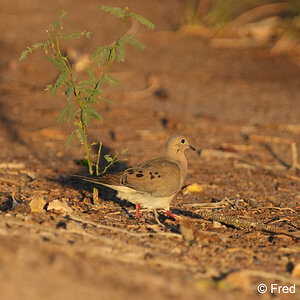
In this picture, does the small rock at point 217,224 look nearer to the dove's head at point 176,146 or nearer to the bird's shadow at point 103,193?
the bird's shadow at point 103,193

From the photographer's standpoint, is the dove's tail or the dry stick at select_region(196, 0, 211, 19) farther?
the dry stick at select_region(196, 0, 211, 19)

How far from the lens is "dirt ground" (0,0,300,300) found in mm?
3871

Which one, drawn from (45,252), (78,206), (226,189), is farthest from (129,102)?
(45,252)

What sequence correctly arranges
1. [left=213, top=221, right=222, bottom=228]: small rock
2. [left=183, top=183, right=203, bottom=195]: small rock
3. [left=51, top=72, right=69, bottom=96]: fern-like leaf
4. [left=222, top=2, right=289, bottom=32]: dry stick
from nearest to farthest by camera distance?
[left=51, top=72, right=69, bottom=96]: fern-like leaf → [left=213, top=221, right=222, bottom=228]: small rock → [left=183, top=183, right=203, bottom=195]: small rock → [left=222, top=2, right=289, bottom=32]: dry stick

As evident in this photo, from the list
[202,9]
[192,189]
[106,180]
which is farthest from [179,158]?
[202,9]

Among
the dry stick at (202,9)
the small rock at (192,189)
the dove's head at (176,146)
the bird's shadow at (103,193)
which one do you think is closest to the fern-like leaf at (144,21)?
the dove's head at (176,146)

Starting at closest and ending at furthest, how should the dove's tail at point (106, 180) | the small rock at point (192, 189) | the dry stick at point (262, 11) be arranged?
the dove's tail at point (106, 180) < the small rock at point (192, 189) < the dry stick at point (262, 11)

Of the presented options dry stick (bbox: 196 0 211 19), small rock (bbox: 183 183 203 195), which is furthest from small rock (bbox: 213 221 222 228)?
dry stick (bbox: 196 0 211 19)

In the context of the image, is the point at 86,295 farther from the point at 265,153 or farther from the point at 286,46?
the point at 286,46

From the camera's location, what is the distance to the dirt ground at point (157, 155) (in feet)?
12.7

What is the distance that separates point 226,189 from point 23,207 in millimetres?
2919

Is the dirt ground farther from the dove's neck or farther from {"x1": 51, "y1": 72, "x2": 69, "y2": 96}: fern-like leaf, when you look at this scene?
{"x1": 51, "y1": 72, "x2": 69, "y2": 96}: fern-like leaf

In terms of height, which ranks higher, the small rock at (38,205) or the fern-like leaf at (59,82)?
the fern-like leaf at (59,82)

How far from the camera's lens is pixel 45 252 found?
4.00m
